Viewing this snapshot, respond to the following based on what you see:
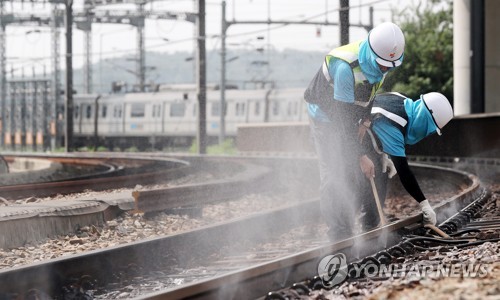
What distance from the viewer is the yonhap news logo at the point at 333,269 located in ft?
17.0

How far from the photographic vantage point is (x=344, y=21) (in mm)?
19250

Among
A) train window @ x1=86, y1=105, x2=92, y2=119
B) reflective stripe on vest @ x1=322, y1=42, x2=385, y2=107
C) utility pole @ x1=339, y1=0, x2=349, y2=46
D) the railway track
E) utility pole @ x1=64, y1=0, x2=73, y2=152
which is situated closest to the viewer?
the railway track

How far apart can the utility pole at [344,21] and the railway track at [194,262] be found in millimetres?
10079

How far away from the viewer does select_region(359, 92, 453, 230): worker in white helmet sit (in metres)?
7.32

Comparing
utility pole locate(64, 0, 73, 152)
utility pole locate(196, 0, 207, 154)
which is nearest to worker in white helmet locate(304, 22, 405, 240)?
utility pole locate(196, 0, 207, 154)

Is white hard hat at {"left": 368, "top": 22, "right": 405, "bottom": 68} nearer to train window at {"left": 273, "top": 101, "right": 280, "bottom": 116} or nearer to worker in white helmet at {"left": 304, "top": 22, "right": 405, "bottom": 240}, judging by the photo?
worker in white helmet at {"left": 304, "top": 22, "right": 405, "bottom": 240}

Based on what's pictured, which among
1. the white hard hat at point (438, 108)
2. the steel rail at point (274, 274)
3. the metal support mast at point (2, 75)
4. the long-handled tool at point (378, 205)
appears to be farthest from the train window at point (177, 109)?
the steel rail at point (274, 274)

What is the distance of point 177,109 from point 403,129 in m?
41.0

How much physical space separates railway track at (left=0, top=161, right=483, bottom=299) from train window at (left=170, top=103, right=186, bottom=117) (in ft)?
125

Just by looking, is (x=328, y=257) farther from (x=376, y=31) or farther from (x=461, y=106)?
(x=461, y=106)

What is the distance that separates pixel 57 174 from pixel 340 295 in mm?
16809

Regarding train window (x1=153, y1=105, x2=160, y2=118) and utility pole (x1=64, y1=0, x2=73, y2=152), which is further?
train window (x1=153, y1=105, x2=160, y2=118)

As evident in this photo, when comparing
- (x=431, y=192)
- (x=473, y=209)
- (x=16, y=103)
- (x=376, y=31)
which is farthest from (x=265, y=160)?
(x=16, y=103)

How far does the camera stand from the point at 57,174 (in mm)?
20844
